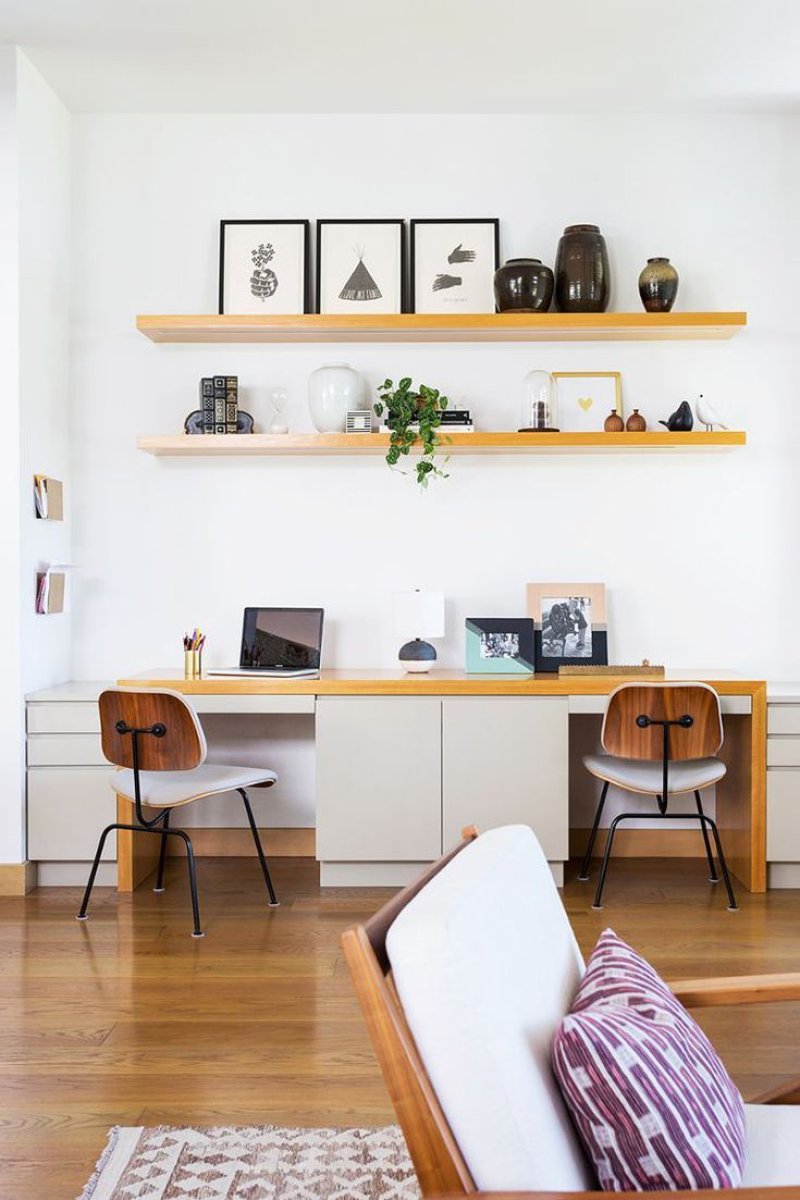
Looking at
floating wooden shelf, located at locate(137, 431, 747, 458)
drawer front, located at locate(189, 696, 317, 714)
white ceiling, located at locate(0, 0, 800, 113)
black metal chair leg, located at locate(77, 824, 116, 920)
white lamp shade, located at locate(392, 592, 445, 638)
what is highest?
white ceiling, located at locate(0, 0, 800, 113)

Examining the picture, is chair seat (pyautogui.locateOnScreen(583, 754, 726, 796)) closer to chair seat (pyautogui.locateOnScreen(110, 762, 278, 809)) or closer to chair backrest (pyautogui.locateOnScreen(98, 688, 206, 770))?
chair seat (pyautogui.locateOnScreen(110, 762, 278, 809))

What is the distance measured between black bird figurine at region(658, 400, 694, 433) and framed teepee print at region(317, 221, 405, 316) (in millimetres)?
1152

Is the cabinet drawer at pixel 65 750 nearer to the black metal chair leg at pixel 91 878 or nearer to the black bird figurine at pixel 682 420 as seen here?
the black metal chair leg at pixel 91 878

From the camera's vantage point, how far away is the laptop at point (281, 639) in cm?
440

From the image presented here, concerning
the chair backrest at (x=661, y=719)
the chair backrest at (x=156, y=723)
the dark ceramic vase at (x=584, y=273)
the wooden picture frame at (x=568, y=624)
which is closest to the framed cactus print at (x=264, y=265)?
the dark ceramic vase at (x=584, y=273)

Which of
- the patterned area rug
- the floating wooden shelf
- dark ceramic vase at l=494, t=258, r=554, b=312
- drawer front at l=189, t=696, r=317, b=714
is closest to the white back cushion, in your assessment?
the patterned area rug

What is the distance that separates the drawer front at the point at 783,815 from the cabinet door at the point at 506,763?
0.72m

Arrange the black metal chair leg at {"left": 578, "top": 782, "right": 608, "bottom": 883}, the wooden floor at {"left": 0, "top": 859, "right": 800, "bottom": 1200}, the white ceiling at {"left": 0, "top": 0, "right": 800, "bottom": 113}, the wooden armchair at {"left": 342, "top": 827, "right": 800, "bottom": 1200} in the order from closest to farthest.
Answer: the wooden armchair at {"left": 342, "top": 827, "right": 800, "bottom": 1200} < the wooden floor at {"left": 0, "top": 859, "right": 800, "bottom": 1200} < the white ceiling at {"left": 0, "top": 0, "right": 800, "bottom": 113} < the black metal chair leg at {"left": 578, "top": 782, "right": 608, "bottom": 883}

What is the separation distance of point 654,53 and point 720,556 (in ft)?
6.13

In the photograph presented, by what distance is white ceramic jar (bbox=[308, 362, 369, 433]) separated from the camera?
4.36 m

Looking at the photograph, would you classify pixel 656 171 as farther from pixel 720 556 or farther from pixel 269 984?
pixel 269 984

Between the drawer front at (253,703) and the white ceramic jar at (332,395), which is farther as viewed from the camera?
the white ceramic jar at (332,395)

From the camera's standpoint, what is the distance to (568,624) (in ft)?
14.6

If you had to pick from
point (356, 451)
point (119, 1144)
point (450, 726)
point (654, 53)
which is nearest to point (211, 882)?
point (450, 726)
